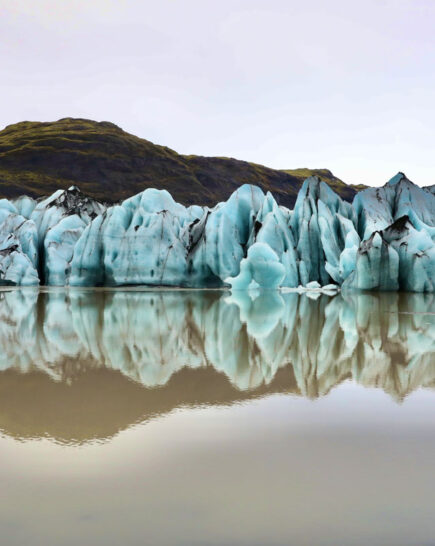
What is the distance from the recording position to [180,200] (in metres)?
72.9

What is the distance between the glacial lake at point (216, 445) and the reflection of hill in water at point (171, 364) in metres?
0.02

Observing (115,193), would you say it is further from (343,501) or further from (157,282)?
(343,501)

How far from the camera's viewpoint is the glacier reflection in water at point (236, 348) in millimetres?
4527

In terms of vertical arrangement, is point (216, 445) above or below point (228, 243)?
below

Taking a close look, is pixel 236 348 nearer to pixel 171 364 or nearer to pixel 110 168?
pixel 171 364

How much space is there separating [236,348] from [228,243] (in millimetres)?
18901

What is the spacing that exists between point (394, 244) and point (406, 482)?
2011 cm

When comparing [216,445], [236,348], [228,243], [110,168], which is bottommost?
[216,445]

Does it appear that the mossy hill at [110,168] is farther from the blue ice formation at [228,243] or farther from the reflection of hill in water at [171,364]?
the reflection of hill in water at [171,364]

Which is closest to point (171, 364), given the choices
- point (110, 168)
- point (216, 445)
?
point (216, 445)

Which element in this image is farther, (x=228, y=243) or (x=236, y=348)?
(x=228, y=243)

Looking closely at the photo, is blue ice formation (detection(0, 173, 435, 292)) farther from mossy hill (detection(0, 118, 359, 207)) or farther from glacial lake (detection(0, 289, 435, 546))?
mossy hill (detection(0, 118, 359, 207))

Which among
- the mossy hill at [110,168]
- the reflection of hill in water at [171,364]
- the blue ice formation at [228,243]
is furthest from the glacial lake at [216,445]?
the mossy hill at [110,168]

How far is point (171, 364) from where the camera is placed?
5062mm
